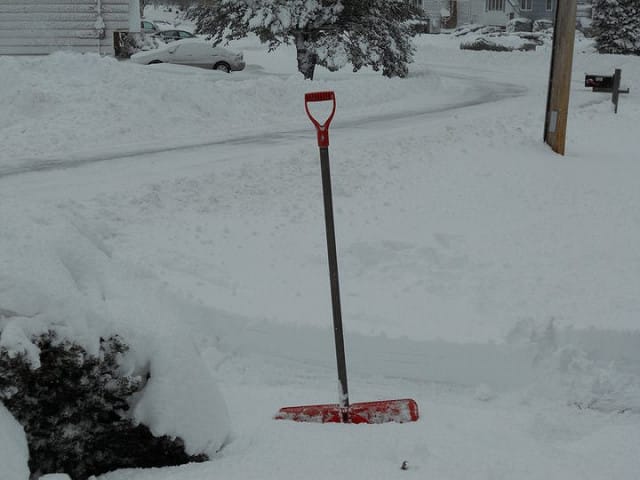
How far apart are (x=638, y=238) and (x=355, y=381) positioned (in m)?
3.60

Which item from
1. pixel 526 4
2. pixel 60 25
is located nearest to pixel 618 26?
pixel 60 25

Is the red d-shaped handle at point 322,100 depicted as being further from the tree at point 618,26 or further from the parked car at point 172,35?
the tree at point 618,26

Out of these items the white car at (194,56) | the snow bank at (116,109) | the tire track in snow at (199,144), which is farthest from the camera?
the white car at (194,56)

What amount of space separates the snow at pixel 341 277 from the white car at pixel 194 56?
1442cm

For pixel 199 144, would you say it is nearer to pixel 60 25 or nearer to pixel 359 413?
pixel 359 413

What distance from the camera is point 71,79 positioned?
45.5 feet

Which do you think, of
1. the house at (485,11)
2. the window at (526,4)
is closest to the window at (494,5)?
the house at (485,11)

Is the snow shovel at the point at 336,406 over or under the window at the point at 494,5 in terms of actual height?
over

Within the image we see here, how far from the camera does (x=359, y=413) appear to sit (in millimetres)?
4156

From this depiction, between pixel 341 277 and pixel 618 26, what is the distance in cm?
3319

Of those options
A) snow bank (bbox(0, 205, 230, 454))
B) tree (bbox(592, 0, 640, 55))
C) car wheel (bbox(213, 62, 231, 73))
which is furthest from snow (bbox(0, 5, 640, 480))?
tree (bbox(592, 0, 640, 55))

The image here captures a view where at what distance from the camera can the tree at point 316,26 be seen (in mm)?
20750

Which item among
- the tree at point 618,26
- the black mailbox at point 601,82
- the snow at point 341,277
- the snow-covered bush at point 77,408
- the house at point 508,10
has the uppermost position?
the snow-covered bush at point 77,408

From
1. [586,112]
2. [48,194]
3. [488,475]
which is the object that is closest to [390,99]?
[586,112]
